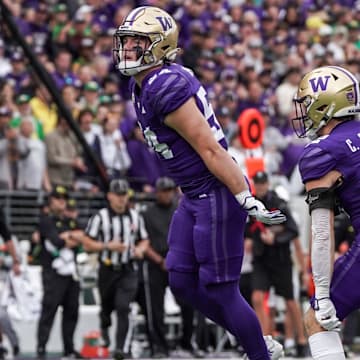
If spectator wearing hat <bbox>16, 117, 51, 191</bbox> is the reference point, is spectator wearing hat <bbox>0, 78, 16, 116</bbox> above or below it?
above

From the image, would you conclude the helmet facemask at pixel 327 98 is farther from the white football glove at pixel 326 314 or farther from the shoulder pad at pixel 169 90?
the white football glove at pixel 326 314

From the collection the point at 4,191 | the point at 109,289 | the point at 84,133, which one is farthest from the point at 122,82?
the point at 109,289

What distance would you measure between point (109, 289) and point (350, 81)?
630 centimetres

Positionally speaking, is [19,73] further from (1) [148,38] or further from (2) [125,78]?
(1) [148,38]

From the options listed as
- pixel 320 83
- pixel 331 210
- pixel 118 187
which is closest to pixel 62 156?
pixel 118 187

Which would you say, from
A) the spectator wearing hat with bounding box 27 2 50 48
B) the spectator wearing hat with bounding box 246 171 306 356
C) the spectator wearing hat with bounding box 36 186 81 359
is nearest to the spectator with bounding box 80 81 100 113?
the spectator wearing hat with bounding box 27 2 50 48

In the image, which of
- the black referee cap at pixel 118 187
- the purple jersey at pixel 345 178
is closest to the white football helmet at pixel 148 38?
the purple jersey at pixel 345 178

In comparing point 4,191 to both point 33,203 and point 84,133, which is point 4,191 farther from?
point 84,133

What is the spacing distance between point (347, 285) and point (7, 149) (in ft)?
25.8

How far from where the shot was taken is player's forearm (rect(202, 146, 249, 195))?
7.55 metres

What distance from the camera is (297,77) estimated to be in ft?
60.1

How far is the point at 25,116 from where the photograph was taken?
1486 centimetres

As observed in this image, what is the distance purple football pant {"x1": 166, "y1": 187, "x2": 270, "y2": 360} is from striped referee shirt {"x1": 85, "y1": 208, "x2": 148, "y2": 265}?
5477 mm

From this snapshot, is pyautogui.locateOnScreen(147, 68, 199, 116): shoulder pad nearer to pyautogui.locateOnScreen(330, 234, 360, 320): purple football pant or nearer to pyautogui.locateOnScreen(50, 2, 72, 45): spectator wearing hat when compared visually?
pyautogui.locateOnScreen(330, 234, 360, 320): purple football pant
